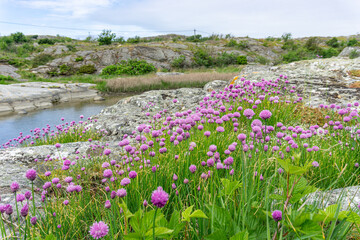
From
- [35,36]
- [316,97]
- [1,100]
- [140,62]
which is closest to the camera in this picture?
[316,97]

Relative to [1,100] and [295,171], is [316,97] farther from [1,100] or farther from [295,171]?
[1,100]

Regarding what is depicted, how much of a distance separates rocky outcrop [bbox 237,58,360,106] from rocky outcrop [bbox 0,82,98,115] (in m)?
13.6

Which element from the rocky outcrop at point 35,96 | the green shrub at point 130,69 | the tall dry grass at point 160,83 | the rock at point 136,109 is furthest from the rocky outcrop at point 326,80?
the green shrub at point 130,69

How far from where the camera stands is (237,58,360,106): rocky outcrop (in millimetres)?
5573

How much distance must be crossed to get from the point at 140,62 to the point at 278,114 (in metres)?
29.5

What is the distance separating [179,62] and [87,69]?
1423cm

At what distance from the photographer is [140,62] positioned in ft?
103

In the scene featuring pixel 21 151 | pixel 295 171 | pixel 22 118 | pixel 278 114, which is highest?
pixel 295 171

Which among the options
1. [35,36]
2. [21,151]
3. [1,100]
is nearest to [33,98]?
[1,100]

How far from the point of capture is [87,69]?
1276 inches

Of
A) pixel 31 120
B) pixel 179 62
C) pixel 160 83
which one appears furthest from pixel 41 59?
pixel 31 120

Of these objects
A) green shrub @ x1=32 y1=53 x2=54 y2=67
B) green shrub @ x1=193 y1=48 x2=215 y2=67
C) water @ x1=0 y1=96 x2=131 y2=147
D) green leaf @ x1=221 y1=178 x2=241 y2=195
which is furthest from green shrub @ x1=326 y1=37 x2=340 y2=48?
green leaf @ x1=221 y1=178 x2=241 y2=195

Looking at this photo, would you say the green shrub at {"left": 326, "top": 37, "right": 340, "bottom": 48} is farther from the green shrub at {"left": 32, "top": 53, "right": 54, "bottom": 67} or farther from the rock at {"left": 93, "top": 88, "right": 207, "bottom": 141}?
the green shrub at {"left": 32, "top": 53, "right": 54, "bottom": 67}

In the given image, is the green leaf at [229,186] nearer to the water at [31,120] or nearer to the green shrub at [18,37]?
the water at [31,120]
